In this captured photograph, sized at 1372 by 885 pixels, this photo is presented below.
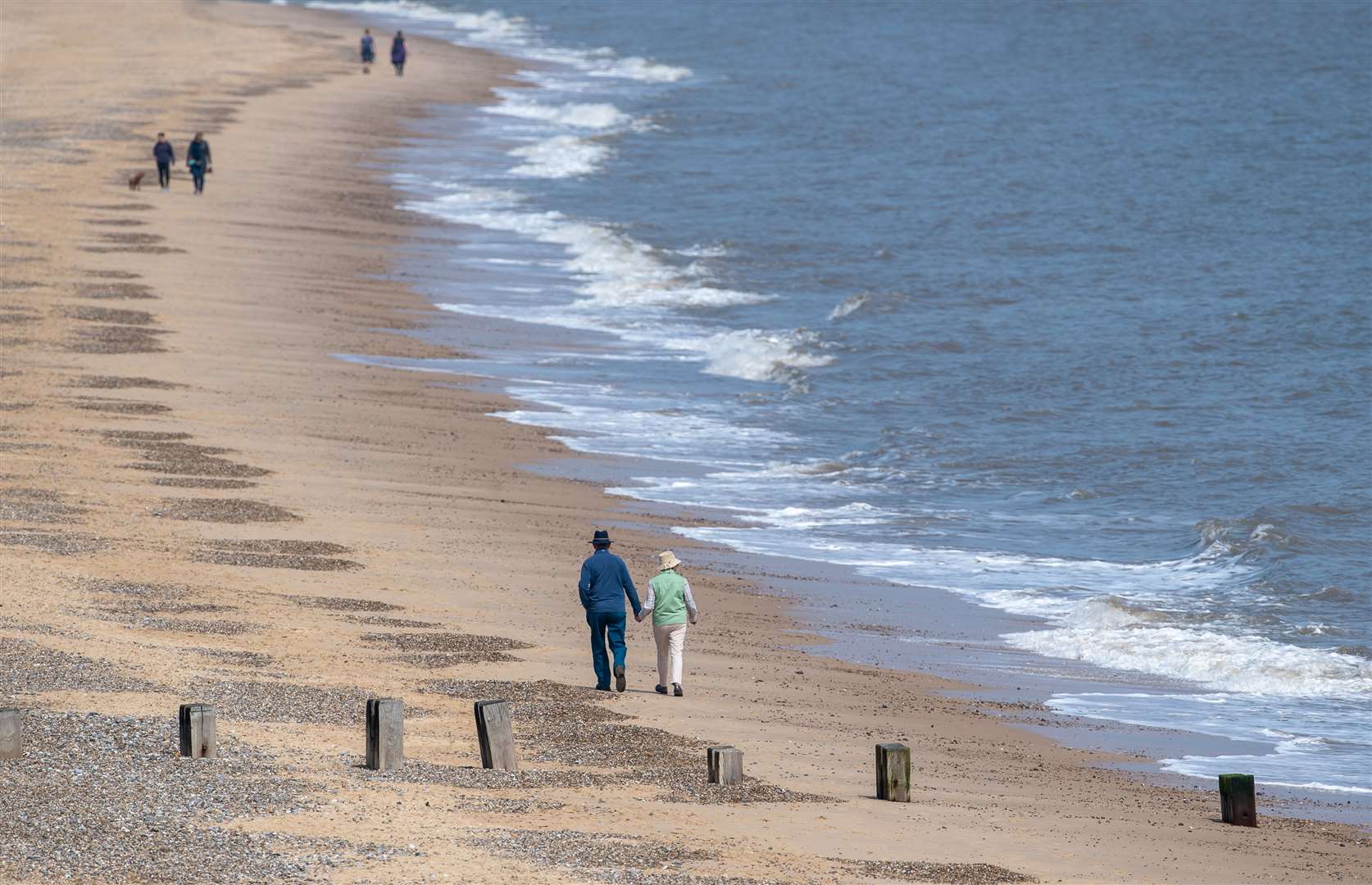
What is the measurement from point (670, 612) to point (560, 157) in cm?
4417

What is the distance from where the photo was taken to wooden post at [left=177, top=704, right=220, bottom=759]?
13438mm

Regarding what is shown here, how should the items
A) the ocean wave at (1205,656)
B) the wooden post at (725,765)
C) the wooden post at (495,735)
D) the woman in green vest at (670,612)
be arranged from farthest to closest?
the ocean wave at (1205,656) → the woman in green vest at (670,612) → the wooden post at (725,765) → the wooden post at (495,735)

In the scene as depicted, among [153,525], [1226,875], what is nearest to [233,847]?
[1226,875]

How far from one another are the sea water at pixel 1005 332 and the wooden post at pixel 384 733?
6.44 m

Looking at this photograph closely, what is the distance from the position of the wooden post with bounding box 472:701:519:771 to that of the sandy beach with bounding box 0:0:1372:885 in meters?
0.13

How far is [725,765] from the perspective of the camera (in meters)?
14.0

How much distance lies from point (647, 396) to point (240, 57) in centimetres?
4910

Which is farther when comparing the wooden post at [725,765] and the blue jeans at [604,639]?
the blue jeans at [604,639]

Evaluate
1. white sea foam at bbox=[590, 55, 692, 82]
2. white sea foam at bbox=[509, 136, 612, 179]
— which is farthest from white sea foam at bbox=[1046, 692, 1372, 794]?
white sea foam at bbox=[590, 55, 692, 82]

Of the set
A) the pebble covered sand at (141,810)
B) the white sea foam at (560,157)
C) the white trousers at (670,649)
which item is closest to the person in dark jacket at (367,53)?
the white sea foam at (560,157)

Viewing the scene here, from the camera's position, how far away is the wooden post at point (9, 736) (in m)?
13.0

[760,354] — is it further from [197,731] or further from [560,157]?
[560,157]

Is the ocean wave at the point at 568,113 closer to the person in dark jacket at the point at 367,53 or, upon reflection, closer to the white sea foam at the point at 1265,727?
the person in dark jacket at the point at 367,53

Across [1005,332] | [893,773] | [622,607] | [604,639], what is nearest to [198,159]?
[1005,332]
